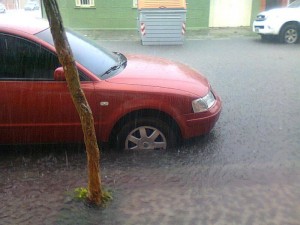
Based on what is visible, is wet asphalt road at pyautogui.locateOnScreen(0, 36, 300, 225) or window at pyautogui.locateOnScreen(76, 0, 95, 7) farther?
window at pyautogui.locateOnScreen(76, 0, 95, 7)

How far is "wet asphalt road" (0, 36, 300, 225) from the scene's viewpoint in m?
3.50

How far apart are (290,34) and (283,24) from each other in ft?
1.58

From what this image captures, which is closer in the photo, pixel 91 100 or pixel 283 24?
pixel 91 100

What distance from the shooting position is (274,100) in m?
7.12

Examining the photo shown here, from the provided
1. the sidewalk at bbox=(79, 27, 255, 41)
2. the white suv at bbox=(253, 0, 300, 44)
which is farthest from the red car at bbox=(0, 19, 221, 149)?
the sidewalk at bbox=(79, 27, 255, 41)

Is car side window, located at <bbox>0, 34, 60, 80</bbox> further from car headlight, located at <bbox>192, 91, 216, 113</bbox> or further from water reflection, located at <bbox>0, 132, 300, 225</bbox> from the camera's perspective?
car headlight, located at <bbox>192, 91, 216, 113</bbox>

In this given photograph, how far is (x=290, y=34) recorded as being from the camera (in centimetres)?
1462

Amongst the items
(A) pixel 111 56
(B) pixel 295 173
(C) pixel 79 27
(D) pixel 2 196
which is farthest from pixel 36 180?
(C) pixel 79 27

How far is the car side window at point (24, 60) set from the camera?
4.40 m

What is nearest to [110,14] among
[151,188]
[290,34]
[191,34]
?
[191,34]

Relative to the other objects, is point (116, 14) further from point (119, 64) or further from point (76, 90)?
point (76, 90)

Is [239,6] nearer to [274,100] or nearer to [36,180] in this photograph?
[274,100]

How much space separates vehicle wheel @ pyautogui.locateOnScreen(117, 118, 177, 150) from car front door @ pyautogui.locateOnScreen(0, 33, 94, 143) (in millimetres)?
566

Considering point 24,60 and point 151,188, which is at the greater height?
point 24,60
